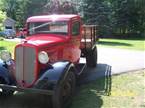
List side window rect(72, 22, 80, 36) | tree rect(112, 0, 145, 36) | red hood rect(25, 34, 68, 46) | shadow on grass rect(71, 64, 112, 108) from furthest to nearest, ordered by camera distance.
A: 1. tree rect(112, 0, 145, 36)
2. side window rect(72, 22, 80, 36)
3. red hood rect(25, 34, 68, 46)
4. shadow on grass rect(71, 64, 112, 108)

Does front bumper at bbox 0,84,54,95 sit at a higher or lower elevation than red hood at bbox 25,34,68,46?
lower

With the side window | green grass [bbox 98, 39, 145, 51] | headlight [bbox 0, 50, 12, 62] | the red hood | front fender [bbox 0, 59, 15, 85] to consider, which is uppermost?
the side window

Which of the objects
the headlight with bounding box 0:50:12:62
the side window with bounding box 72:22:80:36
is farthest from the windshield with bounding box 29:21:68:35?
the headlight with bounding box 0:50:12:62

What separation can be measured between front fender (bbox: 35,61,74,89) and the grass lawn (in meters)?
1.00

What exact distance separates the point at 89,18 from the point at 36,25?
1110 inches

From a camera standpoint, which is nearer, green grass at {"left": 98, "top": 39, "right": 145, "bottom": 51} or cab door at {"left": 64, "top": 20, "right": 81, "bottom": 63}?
cab door at {"left": 64, "top": 20, "right": 81, "bottom": 63}

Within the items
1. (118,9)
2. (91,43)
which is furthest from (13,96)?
(118,9)

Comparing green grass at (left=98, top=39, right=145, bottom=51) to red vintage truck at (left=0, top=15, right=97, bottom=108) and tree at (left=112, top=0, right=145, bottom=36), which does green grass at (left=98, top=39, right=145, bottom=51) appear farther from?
red vintage truck at (left=0, top=15, right=97, bottom=108)

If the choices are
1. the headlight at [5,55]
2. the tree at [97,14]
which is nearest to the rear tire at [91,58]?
the headlight at [5,55]

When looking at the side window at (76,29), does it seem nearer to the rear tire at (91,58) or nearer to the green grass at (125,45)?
the rear tire at (91,58)

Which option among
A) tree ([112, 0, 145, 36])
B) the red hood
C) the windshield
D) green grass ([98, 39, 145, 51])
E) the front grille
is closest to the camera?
the front grille

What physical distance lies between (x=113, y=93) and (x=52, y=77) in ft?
7.89

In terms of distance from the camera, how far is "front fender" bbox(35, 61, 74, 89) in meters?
6.89

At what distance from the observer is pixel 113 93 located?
28.7 ft
